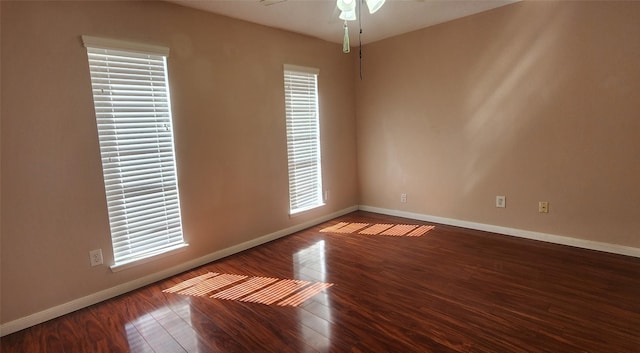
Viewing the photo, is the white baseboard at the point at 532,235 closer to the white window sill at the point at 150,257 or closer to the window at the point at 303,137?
the window at the point at 303,137

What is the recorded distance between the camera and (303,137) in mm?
3922

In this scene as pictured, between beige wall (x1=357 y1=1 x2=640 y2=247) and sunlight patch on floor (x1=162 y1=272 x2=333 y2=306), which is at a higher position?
beige wall (x1=357 y1=1 x2=640 y2=247)

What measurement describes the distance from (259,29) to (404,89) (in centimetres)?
188

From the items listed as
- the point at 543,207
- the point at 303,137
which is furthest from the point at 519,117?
the point at 303,137

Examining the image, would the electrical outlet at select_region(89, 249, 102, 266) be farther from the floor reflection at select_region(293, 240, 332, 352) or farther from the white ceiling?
the white ceiling

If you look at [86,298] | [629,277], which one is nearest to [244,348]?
[86,298]

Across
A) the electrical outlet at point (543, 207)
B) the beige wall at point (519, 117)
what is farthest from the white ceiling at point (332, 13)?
the electrical outlet at point (543, 207)

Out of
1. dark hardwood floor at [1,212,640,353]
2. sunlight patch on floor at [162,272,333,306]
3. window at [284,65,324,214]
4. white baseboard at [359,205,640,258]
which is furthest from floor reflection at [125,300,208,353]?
white baseboard at [359,205,640,258]

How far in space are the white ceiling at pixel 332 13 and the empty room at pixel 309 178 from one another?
0.10 ft

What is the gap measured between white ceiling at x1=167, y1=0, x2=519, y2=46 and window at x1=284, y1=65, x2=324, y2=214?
493 mm

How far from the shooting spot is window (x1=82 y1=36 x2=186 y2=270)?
7.81 feet

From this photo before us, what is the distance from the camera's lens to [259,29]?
3.33 meters

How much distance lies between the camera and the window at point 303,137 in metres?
3.73

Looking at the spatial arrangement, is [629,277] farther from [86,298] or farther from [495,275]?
[86,298]
